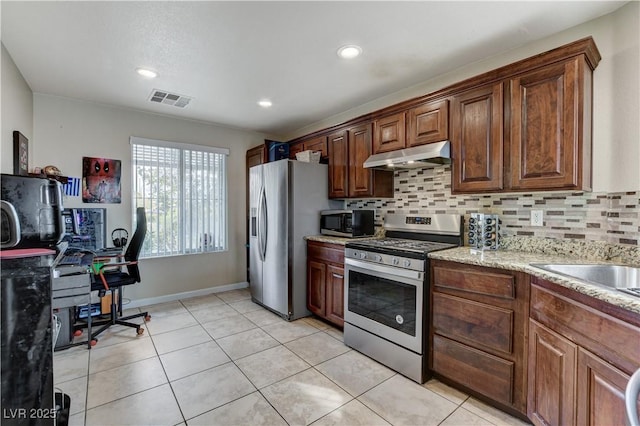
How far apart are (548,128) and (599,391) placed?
144cm

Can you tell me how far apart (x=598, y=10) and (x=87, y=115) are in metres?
4.69

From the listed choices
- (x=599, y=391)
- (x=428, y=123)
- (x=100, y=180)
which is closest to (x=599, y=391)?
(x=599, y=391)

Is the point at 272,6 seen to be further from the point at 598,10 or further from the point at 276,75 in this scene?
the point at 598,10

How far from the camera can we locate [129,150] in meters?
3.61

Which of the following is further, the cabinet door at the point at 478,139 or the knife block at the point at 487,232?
the knife block at the point at 487,232

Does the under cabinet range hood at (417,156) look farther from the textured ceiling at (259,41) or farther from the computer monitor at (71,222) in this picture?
the computer monitor at (71,222)

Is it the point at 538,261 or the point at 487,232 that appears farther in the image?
the point at 487,232

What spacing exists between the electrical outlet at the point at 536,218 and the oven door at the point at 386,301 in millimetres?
924

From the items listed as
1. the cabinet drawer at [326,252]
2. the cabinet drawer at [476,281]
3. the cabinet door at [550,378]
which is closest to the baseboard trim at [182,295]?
the cabinet drawer at [326,252]

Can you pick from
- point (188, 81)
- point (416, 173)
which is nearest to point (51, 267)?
point (188, 81)

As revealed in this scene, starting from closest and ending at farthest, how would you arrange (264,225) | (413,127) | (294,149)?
1. (413,127)
2. (264,225)
3. (294,149)

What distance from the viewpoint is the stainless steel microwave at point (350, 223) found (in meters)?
3.11

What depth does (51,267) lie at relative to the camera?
123cm

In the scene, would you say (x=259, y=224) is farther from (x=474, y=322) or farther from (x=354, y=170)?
(x=474, y=322)
